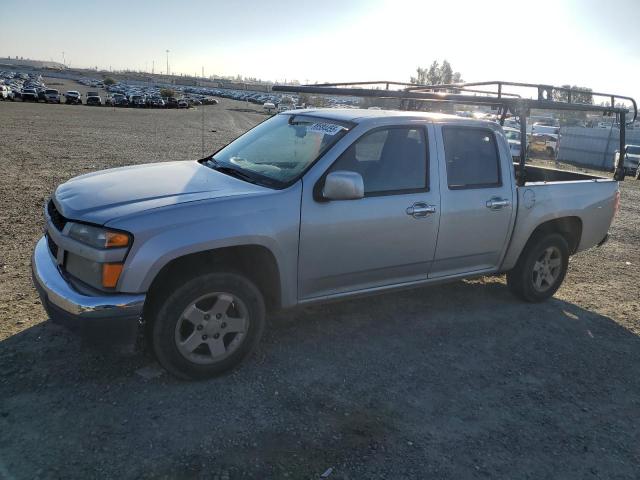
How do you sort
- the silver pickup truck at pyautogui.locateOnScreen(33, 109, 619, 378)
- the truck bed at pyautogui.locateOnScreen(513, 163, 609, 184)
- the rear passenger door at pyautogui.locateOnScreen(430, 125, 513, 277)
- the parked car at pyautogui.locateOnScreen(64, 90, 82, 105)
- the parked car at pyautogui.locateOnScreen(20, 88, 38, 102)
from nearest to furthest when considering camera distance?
the silver pickup truck at pyautogui.locateOnScreen(33, 109, 619, 378) → the rear passenger door at pyautogui.locateOnScreen(430, 125, 513, 277) → the truck bed at pyautogui.locateOnScreen(513, 163, 609, 184) → the parked car at pyautogui.locateOnScreen(20, 88, 38, 102) → the parked car at pyautogui.locateOnScreen(64, 90, 82, 105)

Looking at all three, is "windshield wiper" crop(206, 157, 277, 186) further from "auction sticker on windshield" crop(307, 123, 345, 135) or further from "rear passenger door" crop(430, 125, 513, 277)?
"rear passenger door" crop(430, 125, 513, 277)

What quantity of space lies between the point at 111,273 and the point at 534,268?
408 cm

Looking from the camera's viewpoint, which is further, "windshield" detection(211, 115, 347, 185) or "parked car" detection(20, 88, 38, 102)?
"parked car" detection(20, 88, 38, 102)

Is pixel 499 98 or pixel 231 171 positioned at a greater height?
pixel 499 98

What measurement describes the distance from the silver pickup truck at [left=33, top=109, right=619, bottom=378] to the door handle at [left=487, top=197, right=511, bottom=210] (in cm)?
1

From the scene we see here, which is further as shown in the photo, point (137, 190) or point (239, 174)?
point (239, 174)

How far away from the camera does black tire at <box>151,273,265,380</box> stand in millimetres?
3246

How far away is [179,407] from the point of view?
3227 millimetres

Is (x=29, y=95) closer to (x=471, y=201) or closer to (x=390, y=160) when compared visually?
(x=390, y=160)

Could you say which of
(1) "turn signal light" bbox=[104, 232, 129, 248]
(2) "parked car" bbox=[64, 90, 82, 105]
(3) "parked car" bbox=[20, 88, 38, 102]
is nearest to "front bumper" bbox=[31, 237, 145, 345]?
(1) "turn signal light" bbox=[104, 232, 129, 248]

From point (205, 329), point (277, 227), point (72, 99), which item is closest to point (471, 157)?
point (277, 227)

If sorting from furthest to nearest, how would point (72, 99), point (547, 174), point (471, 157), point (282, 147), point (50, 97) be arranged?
point (72, 99) → point (50, 97) → point (547, 174) → point (471, 157) → point (282, 147)

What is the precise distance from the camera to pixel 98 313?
9.83 ft

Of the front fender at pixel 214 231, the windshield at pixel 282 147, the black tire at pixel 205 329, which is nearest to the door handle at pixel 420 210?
the windshield at pixel 282 147
